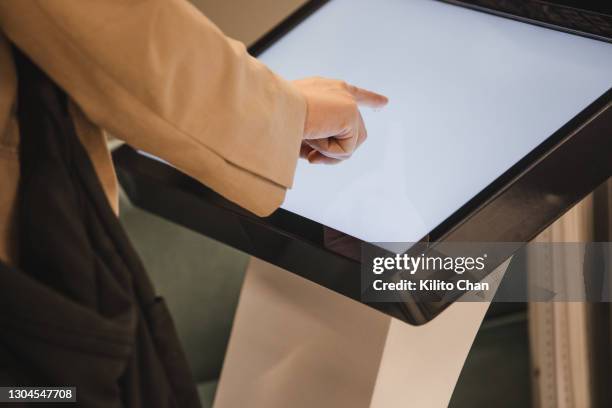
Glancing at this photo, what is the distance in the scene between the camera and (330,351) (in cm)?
88

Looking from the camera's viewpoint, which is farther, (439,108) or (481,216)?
(439,108)

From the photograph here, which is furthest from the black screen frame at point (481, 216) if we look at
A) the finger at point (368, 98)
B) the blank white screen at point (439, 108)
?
the finger at point (368, 98)

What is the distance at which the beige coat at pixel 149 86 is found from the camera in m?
0.47

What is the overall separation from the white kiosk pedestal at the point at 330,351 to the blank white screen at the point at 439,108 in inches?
5.0

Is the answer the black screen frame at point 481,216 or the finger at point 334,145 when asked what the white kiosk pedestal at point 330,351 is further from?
the finger at point 334,145

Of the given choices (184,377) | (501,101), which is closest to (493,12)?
(501,101)

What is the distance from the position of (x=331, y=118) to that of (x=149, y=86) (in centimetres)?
20

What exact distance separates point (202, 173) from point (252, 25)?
902 mm

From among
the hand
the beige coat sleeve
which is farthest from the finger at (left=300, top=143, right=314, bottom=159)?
the beige coat sleeve

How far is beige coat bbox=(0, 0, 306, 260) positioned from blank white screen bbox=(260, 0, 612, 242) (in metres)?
0.20

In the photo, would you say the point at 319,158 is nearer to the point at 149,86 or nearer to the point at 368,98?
the point at 368,98

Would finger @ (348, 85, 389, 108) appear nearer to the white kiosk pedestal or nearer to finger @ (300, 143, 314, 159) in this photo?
finger @ (300, 143, 314, 159)

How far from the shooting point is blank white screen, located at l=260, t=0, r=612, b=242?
708 mm

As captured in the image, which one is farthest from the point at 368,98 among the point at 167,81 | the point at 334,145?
the point at 167,81
